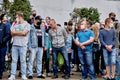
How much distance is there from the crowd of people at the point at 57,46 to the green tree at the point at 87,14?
37.5 feet

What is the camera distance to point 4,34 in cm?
1214

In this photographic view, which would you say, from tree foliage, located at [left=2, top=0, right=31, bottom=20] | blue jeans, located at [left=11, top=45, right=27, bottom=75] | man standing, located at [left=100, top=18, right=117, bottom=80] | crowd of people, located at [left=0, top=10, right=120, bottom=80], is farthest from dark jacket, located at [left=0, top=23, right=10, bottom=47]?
tree foliage, located at [left=2, top=0, right=31, bottom=20]

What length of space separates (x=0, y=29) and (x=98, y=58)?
3.62 m

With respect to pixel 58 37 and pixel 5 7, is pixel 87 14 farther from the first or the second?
pixel 58 37

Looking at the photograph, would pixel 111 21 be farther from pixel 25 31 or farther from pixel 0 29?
pixel 0 29

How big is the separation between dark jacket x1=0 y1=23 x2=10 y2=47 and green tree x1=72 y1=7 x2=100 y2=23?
13.1 m

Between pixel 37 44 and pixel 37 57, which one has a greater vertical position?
pixel 37 44

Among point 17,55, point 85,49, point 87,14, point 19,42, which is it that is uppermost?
point 87,14

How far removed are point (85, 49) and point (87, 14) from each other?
506 inches

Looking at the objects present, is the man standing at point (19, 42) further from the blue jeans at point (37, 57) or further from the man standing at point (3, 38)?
the blue jeans at point (37, 57)

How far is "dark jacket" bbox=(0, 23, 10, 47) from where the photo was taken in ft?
39.4

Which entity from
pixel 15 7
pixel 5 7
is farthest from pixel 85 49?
pixel 15 7

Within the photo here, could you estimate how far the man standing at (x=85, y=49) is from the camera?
12055mm

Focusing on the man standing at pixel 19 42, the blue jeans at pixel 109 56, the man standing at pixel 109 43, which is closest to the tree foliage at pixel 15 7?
the man standing at pixel 19 42
